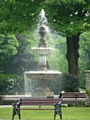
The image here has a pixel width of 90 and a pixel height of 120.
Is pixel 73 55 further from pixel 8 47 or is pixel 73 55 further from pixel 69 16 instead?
pixel 8 47

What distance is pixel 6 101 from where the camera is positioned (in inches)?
1254

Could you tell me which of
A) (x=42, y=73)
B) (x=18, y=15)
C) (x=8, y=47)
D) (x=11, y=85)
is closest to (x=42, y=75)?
(x=42, y=73)

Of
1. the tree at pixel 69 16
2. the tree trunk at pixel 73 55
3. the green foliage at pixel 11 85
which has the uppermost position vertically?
the tree at pixel 69 16

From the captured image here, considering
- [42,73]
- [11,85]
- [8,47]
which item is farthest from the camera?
[8,47]

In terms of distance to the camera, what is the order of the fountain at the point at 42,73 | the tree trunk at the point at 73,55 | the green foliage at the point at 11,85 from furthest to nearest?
the tree trunk at the point at 73,55
the green foliage at the point at 11,85
the fountain at the point at 42,73

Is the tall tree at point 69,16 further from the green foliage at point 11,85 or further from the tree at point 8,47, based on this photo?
the tree at point 8,47

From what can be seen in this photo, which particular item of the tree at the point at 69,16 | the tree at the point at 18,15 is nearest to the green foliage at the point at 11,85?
the tree at the point at 18,15

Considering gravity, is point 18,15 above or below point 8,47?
below

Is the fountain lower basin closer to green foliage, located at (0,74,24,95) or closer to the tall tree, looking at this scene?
green foliage, located at (0,74,24,95)

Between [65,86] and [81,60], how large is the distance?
34873mm

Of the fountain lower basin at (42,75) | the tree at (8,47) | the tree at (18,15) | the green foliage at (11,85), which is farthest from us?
the tree at (8,47)

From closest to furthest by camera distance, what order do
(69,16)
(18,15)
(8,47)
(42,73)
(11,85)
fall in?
(42,73)
(11,85)
(69,16)
(18,15)
(8,47)

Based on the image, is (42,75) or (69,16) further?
(69,16)

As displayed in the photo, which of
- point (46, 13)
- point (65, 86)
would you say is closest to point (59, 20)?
point (46, 13)
